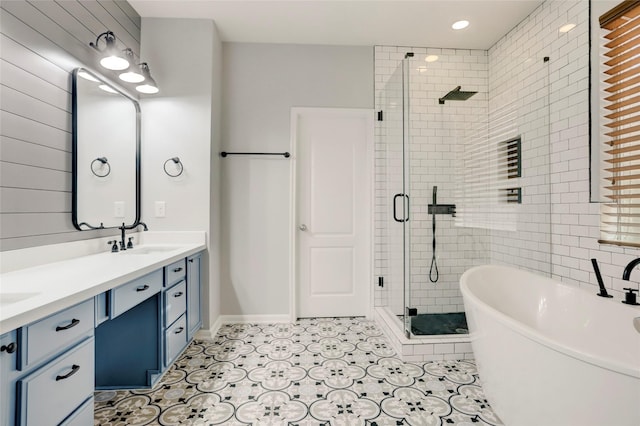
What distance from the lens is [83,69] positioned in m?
1.92

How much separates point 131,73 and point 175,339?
6.39 feet

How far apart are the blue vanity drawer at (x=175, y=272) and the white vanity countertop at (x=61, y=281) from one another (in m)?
0.06

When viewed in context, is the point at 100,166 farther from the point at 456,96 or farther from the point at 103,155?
the point at 456,96

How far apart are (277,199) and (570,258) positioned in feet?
8.00

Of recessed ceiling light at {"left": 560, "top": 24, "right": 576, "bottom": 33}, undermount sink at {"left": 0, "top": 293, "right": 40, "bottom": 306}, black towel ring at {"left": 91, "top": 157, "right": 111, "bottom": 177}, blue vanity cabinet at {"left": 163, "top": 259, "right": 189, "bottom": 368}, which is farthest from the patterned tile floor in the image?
recessed ceiling light at {"left": 560, "top": 24, "right": 576, "bottom": 33}

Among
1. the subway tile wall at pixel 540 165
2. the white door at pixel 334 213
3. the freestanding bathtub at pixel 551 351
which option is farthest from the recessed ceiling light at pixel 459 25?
the freestanding bathtub at pixel 551 351

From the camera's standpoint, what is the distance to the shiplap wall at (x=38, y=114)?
146cm

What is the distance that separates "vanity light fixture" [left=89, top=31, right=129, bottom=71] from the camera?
1948 mm

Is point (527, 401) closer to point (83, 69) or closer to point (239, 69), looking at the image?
point (83, 69)

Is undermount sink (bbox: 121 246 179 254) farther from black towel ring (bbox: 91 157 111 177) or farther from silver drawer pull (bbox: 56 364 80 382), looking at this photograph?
silver drawer pull (bbox: 56 364 80 382)

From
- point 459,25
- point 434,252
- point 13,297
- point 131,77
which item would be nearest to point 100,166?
point 131,77

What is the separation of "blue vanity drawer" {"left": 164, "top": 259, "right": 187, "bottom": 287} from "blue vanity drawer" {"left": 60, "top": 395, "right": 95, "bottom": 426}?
777 millimetres

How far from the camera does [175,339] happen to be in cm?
204

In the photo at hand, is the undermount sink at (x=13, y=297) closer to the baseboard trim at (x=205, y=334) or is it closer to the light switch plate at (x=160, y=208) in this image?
the light switch plate at (x=160, y=208)
